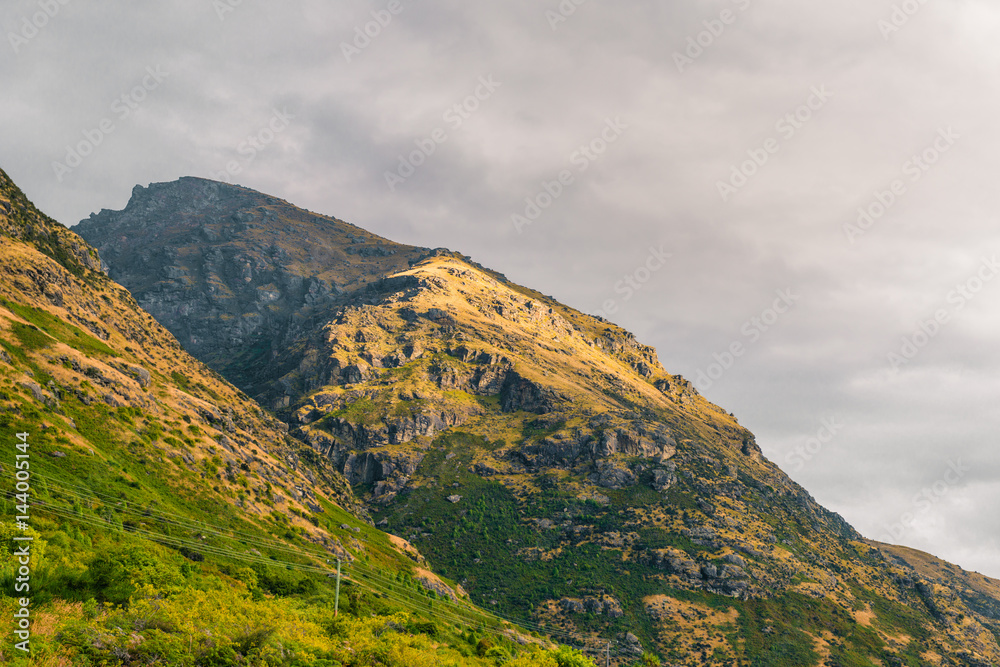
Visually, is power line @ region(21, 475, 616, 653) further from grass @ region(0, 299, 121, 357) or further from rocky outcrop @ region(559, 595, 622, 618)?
rocky outcrop @ region(559, 595, 622, 618)

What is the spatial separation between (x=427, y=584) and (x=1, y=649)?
453ft

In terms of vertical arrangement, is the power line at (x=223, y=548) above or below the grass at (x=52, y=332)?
below

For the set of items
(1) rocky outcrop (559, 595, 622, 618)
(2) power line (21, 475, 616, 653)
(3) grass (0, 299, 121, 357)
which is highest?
(3) grass (0, 299, 121, 357)

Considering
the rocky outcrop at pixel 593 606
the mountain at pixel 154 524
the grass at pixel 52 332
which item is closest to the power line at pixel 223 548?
the mountain at pixel 154 524

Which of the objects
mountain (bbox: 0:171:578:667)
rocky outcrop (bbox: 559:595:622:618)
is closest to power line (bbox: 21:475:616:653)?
mountain (bbox: 0:171:578:667)

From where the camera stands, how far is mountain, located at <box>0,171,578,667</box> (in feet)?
99.7

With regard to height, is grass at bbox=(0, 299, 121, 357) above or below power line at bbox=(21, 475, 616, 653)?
above

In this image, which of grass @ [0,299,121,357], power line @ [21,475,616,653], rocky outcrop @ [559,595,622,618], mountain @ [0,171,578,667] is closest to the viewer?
mountain @ [0,171,578,667]

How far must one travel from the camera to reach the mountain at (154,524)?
3038cm

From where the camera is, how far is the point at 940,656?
195750mm

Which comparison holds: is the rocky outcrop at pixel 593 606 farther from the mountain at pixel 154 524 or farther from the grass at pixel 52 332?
the grass at pixel 52 332

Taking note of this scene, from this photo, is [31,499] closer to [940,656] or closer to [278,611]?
[278,611]

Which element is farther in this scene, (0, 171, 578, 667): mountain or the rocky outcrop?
the rocky outcrop

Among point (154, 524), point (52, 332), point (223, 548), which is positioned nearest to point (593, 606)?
point (223, 548)
